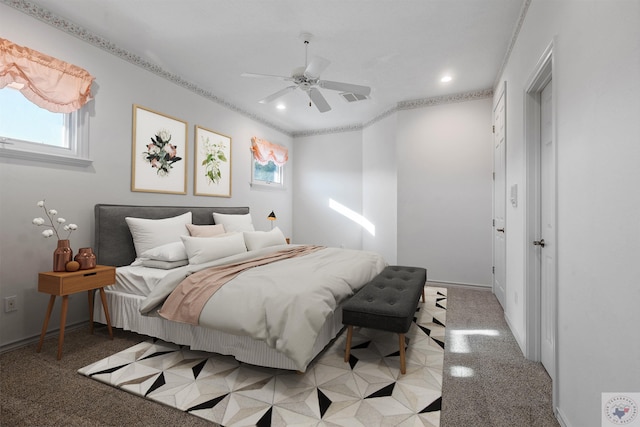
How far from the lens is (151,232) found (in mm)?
3150

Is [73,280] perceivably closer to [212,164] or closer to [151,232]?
[151,232]

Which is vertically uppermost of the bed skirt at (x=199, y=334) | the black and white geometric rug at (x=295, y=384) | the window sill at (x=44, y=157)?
the window sill at (x=44, y=157)

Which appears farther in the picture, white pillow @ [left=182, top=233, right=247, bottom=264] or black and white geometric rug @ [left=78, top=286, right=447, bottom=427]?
white pillow @ [left=182, top=233, right=247, bottom=264]

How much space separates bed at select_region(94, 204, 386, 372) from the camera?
6.27 feet

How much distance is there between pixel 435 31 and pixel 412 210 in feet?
8.10

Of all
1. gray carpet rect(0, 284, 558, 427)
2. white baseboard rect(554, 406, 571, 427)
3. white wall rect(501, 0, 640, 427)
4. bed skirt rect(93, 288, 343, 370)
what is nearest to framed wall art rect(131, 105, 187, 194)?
Result: bed skirt rect(93, 288, 343, 370)

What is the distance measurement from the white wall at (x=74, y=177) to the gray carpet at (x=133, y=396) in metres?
0.47

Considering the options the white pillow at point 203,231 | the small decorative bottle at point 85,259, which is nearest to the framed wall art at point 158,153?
the white pillow at point 203,231

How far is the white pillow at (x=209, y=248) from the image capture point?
2.95 meters

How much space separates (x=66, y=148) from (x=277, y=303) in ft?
8.12

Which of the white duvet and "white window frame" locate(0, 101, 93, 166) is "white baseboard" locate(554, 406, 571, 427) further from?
"white window frame" locate(0, 101, 93, 166)

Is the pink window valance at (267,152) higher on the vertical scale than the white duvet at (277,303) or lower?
higher

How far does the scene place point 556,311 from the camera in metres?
1.71

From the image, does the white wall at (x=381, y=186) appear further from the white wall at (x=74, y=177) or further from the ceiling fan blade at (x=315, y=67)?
the white wall at (x=74, y=177)
